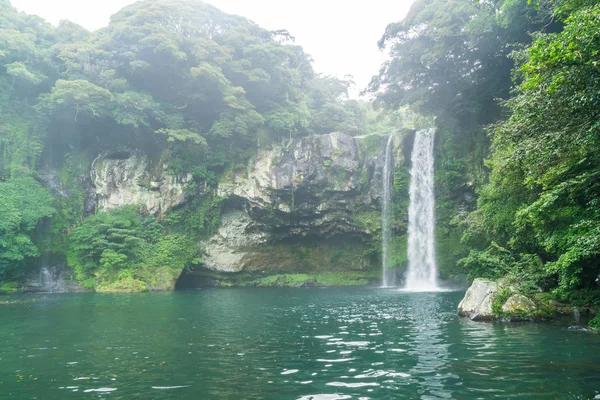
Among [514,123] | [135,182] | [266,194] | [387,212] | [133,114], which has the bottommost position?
[514,123]

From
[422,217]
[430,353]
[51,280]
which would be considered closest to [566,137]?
[430,353]

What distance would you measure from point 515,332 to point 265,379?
6278mm

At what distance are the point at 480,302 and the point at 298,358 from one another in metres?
6.83

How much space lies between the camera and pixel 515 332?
9.17 meters

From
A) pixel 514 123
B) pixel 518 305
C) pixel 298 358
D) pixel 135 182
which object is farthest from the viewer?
pixel 135 182

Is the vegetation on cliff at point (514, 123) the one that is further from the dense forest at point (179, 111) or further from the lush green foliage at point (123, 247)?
the lush green foliage at point (123, 247)

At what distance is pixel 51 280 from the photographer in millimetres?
27156

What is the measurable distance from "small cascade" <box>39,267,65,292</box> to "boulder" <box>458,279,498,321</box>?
1003 inches

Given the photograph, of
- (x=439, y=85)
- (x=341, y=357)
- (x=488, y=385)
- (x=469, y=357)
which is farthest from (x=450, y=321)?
(x=439, y=85)

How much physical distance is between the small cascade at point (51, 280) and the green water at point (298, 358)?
16151 millimetres

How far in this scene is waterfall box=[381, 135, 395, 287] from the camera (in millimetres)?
29812

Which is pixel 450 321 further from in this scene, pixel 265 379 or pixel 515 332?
pixel 265 379

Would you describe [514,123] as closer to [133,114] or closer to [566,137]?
[566,137]

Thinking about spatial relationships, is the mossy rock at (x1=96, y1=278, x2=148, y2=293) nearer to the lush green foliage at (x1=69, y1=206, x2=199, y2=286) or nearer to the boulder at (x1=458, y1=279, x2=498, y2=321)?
the lush green foliage at (x1=69, y1=206, x2=199, y2=286)
